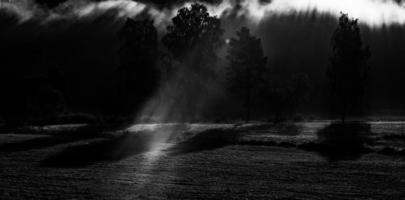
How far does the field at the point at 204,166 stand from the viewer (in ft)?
73.0

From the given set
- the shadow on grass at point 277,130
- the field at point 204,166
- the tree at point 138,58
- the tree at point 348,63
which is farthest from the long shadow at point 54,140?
the tree at point 348,63

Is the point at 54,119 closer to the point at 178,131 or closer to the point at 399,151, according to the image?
the point at 178,131

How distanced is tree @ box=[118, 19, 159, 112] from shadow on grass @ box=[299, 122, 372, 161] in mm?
31980

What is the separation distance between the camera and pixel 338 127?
178 ft

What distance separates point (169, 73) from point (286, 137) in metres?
33.2

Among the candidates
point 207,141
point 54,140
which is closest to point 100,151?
point 54,140

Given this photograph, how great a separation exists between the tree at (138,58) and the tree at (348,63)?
30.4 meters

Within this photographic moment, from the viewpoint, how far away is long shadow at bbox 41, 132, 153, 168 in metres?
31.8

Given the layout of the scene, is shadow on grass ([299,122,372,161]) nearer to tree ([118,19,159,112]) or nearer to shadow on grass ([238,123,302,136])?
shadow on grass ([238,123,302,136])

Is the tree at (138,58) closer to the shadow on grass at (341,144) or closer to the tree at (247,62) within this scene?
the tree at (247,62)

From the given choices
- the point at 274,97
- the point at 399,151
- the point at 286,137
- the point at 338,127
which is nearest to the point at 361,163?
the point at 399,151

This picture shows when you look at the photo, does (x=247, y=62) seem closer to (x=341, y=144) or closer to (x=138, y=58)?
A: (x=138, y=58)

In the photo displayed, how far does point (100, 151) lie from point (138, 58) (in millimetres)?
34774

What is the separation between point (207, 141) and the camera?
145 ft
